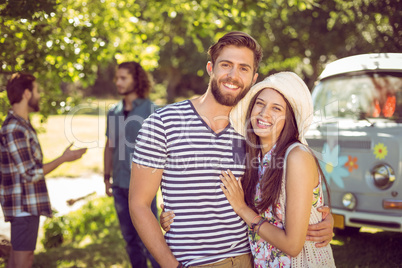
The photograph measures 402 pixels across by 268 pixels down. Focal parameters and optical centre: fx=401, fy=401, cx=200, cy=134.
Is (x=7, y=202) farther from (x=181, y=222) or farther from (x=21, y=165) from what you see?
(x=181, y=222)

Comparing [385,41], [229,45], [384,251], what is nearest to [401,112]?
[385,41]

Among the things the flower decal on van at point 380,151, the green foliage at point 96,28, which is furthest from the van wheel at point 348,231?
the green foliage at point 96,28

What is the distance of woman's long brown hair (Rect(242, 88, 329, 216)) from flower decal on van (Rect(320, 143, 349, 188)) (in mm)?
2345

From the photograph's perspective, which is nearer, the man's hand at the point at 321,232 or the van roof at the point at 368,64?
the man's hand at the point at 321,232

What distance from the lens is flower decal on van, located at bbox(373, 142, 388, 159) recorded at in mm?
4366

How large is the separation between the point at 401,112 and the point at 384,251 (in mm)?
1629

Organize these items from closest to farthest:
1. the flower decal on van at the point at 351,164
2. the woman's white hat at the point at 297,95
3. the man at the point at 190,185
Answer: the man at the point at 190,185, the woman's white hat at the point at 297,95, the flower decal on van at the point at 351,164

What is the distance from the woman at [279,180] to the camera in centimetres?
225

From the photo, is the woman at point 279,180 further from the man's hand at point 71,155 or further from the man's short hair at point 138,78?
the man's short hair at point 138,78

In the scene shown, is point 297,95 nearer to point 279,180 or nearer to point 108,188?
point 279,180

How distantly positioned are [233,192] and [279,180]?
290mm

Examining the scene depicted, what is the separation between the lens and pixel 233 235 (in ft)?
8.19

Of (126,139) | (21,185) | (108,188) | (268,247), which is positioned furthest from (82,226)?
(268,247)

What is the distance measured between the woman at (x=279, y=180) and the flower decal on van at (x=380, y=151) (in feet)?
7.25
